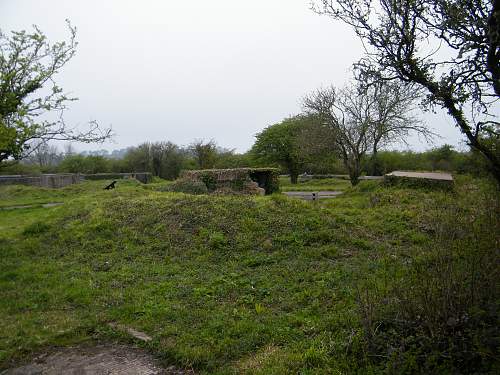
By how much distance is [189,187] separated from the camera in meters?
11.9

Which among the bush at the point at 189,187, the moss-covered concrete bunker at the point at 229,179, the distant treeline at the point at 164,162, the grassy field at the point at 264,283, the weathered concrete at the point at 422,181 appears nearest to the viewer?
the grassy field at the point at 264,283

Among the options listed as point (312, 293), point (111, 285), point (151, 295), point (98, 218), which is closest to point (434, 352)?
point (312, 293)

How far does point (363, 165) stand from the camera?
2658cm

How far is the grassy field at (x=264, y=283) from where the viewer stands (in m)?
3.18

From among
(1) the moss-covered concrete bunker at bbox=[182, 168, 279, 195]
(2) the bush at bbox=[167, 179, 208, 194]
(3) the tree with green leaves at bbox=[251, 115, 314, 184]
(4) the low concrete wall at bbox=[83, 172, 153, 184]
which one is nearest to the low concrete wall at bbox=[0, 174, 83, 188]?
(4) the low concrete wall at bbox=[83, 172, 153, 184]

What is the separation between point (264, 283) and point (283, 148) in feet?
84.1

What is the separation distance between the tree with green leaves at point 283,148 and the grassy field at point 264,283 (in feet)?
66.2

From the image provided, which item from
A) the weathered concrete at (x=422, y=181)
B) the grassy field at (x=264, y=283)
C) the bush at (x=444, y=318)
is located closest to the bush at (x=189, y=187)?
the grassy field at (x=264, y=283)

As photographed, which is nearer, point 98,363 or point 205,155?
point 98,363

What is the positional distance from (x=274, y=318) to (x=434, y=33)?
11.7 feet

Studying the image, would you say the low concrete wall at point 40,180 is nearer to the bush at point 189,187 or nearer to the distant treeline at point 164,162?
the distant treeline at point 164,162

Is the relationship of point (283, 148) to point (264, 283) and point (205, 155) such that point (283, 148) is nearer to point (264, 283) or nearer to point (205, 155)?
point (205, 155)

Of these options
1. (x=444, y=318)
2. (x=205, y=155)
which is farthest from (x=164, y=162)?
(x=444, y=318)

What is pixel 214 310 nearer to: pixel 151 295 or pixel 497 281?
pixel 151 295
